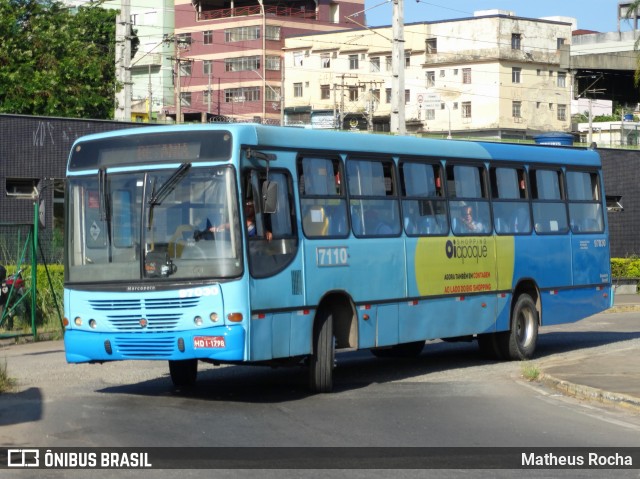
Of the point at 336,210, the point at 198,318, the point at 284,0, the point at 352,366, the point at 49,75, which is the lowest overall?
the point at 352,366


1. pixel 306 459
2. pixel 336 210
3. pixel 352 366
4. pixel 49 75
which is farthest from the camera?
pixel 49 75

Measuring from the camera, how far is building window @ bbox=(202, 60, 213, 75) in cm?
10256

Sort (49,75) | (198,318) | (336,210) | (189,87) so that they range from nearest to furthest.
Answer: (198,318) → (336,210) → (49,75) → (189,87)

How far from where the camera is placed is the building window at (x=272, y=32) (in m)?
101

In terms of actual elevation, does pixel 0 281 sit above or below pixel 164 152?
below

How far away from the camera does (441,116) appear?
97000 millimetres

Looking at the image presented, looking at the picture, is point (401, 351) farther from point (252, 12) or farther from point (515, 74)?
point (252, 12)

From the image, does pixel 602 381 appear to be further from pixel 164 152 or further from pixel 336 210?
pixel 164 152

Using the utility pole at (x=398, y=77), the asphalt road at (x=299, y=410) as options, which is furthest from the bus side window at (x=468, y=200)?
the utility pole at (x=398, y=77)

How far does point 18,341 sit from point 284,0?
276ft

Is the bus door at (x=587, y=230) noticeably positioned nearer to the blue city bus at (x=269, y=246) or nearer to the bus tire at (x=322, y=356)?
Result: the blue city bus at (x=269, y=246)

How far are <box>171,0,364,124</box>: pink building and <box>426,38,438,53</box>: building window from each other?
7365 mm

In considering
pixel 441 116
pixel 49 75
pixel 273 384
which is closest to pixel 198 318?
pixel 273 384

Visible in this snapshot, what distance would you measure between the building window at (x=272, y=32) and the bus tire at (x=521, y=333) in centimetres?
8384
